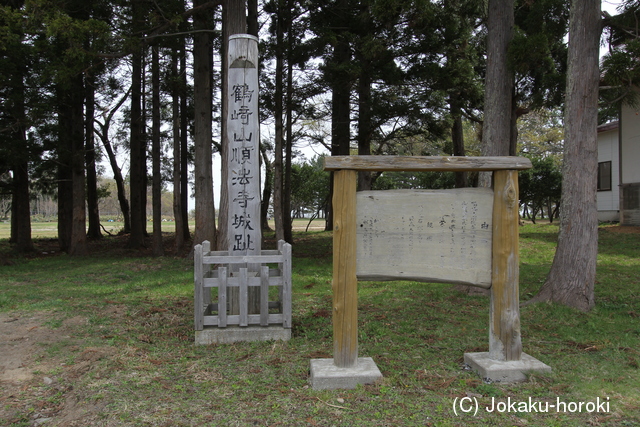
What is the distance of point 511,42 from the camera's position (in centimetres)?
788

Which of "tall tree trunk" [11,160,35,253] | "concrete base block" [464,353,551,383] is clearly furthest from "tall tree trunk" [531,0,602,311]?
"tall tree trunk" [11,160,35,253]

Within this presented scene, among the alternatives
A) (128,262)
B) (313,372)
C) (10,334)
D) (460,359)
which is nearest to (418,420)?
(313,372)

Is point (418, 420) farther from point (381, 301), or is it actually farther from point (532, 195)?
point (532, 195)

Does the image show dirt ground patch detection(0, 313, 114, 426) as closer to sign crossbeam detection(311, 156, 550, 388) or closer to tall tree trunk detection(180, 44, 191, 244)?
sign crossbeam detection(311, 156, 550, 388)

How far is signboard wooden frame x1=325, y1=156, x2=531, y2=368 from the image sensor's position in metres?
4.20

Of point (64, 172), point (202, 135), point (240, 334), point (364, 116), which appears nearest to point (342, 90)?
point (364, 116)

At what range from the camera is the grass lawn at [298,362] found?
3.55 meters

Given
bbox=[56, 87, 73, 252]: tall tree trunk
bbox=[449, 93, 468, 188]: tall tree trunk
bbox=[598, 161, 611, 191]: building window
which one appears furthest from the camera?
bbox=[598, 161, 611, 191]: building window

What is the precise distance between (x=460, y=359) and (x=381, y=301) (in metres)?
3.01

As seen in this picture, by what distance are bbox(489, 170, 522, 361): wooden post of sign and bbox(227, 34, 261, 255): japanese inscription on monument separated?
9.66 feet

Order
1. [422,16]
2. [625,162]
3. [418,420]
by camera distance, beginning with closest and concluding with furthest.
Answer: [418,420], [422,16], [625,162]

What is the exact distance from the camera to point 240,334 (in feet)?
18.0

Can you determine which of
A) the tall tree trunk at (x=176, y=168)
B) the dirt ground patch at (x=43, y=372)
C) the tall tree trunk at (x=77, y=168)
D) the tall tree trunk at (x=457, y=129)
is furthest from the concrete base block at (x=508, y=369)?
the tall tree trunk at (x=77, y=168)

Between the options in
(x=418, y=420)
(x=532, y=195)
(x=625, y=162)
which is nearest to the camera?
(x=418, y=420)
